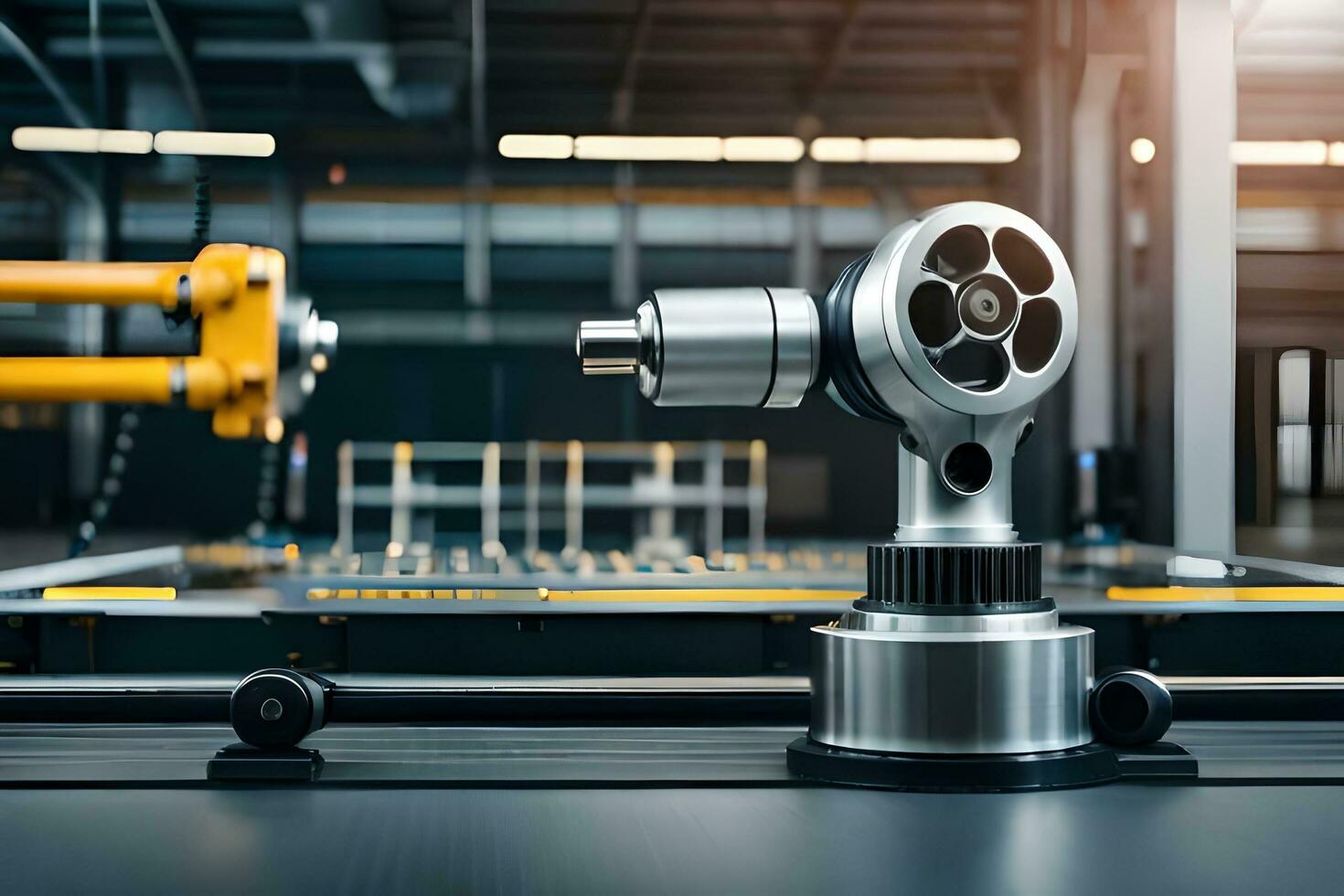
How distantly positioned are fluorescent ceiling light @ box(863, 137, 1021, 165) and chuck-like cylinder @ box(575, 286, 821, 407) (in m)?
1.80

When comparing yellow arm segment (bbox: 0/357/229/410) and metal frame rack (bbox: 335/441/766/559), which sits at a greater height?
yellow arm segment (bbox: 0/357/229/410)

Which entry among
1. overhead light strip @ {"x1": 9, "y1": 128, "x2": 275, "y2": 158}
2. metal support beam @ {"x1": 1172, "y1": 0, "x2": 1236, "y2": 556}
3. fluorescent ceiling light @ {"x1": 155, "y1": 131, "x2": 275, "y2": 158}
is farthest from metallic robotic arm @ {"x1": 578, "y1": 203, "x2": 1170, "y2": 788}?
fluorescent ceiling light @ {"x1": 155, "y1": 131, "x2": 275, "y2": 158}

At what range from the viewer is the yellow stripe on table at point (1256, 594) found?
0.79m

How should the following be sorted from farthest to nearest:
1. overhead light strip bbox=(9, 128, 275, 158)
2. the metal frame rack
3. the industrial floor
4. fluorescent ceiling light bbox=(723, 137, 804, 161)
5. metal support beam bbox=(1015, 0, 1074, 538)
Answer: the metal frame rack < fluorescent ceiling light bbox=(723, 137, 804, 161) < metal support beam bbox=(1015, 0, 1074, 538) < overhead light strip bbox=(9, 128, 275, 158) < the industrial floor

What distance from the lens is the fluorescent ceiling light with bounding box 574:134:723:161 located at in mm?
2631

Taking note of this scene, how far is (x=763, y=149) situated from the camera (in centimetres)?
329

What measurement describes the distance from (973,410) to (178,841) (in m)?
0.37

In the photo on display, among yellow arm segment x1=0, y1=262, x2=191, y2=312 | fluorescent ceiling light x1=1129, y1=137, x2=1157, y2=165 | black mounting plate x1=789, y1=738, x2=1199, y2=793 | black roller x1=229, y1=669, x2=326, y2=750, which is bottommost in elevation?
black mounting plate x1=789, y1=738, x2=1199, y2=793

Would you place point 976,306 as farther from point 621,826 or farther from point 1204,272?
point 1204,272

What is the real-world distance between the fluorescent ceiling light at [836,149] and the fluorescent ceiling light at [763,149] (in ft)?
0.20

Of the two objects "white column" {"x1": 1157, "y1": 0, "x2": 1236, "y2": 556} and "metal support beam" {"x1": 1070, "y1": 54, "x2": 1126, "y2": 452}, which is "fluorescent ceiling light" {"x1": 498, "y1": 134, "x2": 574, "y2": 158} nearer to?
"metal support beam" {"x1": 1070, "y1": 54, "x2": 1126, "y2": 452}

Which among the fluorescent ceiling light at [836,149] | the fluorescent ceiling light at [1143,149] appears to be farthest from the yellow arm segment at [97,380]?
the fluorescent ceiling light at [836,149]

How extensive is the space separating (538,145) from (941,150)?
1.17 meters

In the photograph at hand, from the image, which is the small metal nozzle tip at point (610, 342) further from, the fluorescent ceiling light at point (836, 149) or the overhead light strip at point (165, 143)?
the fluorescent ceiling light at point (836, 149)
